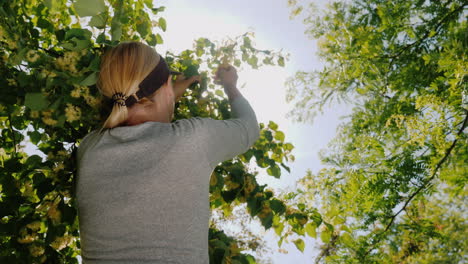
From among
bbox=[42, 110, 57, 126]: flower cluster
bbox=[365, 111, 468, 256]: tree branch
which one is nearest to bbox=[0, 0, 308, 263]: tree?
bbox=[42, 110, 57, 126]: flower cluster

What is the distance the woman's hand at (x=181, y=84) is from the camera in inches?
55.1

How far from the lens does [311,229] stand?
1469 mm

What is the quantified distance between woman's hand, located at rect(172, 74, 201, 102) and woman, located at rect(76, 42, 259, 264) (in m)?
0.33

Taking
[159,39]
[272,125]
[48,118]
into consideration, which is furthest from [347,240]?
[48,118]

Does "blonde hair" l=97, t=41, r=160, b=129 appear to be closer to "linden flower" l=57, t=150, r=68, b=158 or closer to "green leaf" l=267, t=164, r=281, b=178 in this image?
"linden flower" l=57, t=150, r=68, b=158

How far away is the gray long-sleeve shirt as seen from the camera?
83 cm

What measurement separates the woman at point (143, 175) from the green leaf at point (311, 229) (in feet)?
2.07

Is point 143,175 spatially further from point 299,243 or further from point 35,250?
point 299,243

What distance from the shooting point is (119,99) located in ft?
3.32

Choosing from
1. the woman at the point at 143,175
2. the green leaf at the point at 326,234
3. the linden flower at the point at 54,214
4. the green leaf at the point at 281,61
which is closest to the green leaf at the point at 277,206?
the green leaf at the point at 326,234

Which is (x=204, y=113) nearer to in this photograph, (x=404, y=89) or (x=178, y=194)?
(x=178, y=194)

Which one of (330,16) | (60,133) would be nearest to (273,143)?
(60,133)

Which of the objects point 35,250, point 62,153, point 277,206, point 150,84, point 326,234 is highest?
point 150,84

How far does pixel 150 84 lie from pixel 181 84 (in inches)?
15.3
